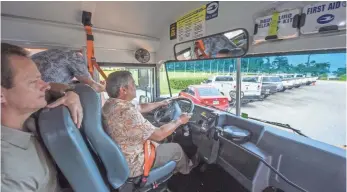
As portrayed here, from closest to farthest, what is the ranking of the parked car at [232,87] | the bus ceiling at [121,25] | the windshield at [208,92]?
the bus ceiling at [121,25] → the parked car at [232,87] → the windshield at [208,92]

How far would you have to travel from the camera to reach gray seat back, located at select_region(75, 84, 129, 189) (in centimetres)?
106

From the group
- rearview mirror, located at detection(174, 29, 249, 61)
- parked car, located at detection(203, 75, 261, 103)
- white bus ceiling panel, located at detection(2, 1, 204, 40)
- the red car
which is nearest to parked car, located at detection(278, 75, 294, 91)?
parked car, located at detection(203, 75, 261, 103)

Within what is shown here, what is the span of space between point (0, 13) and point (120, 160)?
5.95ft

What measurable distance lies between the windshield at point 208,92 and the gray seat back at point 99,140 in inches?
56.1

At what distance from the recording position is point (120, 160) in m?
1.21

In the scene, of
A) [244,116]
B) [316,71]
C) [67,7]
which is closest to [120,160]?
[244,116]

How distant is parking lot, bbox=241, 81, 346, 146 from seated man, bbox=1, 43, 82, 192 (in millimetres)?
1687

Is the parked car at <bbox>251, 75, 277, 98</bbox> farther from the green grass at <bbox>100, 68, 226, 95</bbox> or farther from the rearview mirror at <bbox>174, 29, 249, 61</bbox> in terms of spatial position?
the green grass at <bbox>100, 68, 226, 95</bbox>

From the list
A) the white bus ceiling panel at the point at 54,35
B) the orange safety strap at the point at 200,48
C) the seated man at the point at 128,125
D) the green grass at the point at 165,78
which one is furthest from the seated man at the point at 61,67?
the orange safety strap at the point at 200,48

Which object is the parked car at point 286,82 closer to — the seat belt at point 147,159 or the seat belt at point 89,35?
the seat belt at point 147,159

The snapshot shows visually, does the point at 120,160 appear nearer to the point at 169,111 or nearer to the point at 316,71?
the point at 169,111

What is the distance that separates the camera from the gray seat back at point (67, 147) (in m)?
0.83

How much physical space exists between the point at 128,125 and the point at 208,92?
53.7 inches

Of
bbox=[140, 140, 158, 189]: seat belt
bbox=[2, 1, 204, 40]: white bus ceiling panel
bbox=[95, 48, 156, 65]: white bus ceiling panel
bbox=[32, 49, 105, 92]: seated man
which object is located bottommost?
bbox=[140, 140, 158, 189]: seat belt
